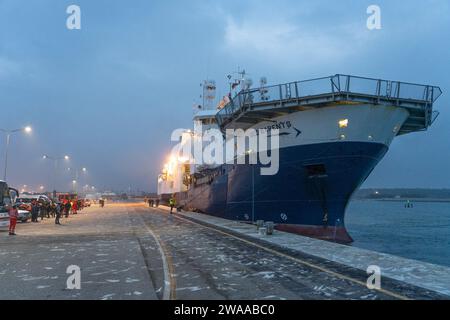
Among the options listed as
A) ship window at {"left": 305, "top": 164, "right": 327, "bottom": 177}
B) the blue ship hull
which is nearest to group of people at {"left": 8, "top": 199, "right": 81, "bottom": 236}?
the blue ship hull

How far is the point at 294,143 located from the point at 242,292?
14166 millimetres

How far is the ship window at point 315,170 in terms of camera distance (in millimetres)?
19747

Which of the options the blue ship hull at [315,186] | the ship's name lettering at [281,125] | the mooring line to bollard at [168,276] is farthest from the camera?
the ship's name lettering at [281,125]

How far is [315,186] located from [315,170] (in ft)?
2.73

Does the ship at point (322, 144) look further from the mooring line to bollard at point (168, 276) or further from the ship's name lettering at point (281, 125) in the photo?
the mooring line to bollard at point (168, 276)

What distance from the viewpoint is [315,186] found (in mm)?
20062

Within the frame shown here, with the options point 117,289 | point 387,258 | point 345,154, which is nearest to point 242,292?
point 117,289

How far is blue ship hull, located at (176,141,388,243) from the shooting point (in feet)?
63.6

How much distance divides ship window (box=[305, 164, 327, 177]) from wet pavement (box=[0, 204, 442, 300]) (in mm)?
7645

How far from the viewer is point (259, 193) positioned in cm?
2238

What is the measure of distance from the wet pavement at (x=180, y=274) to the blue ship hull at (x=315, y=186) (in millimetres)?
7493

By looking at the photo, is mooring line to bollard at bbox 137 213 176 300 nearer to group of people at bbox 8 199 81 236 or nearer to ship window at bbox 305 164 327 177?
ship window at bbox 305 164 327 177

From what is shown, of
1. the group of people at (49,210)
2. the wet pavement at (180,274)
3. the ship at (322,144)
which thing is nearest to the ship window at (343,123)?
the ship at (322,144)
